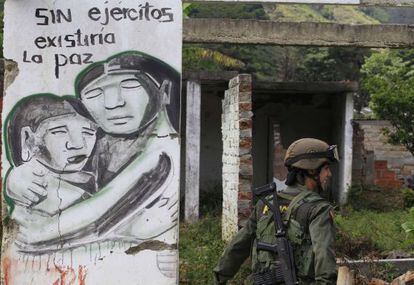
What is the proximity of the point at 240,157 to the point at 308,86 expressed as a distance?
5.53 metres

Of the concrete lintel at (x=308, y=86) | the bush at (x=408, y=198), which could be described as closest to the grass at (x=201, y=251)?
the concrete lintel at (x=308, y=86)

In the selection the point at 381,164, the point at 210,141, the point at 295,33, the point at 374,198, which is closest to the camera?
the point at 295,33

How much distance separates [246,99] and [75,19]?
3.42 m

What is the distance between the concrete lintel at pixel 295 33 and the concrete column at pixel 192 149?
326 cm

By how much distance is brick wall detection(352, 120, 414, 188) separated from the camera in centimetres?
1366

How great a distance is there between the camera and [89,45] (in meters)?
4.27

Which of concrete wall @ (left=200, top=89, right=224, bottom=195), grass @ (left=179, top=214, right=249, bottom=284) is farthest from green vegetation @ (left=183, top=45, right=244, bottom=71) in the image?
grass @ (left=179, top=214, right=249, bottom=284)

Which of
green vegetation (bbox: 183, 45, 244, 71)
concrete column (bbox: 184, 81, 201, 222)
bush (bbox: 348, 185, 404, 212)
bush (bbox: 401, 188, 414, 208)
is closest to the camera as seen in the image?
concrete column (bbox: 184, 81, 201, 222)

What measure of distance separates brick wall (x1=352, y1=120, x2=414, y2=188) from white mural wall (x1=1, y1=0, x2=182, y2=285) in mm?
9765

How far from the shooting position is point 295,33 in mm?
7801

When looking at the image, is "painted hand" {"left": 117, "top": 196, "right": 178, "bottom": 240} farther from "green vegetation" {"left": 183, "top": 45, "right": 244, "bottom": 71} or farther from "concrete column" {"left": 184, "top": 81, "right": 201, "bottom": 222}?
"green vegetation" {"left": 183, "top": 45, "right": 244, "bottom": 71}

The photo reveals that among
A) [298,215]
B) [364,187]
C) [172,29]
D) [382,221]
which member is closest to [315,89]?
[364,187]

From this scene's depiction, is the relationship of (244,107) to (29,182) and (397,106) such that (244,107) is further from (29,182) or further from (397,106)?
(397,106)

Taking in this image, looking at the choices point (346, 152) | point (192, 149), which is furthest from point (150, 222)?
point (346, 152)
